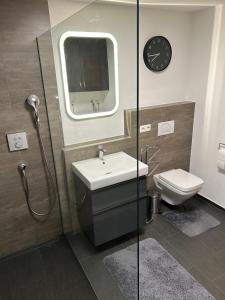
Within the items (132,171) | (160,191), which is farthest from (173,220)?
(132,171)

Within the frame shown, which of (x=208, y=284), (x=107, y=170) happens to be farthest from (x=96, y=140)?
(x=208, y=284)

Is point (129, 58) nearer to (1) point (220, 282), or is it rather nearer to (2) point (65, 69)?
(2) point (65, 69)

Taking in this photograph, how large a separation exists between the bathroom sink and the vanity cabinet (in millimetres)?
59

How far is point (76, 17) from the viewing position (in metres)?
1.62

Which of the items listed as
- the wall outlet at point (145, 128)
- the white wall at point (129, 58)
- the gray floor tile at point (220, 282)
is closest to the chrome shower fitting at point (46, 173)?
the white wall at point (129, 58)

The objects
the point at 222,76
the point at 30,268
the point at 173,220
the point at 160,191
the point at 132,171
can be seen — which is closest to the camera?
the point at 132,171

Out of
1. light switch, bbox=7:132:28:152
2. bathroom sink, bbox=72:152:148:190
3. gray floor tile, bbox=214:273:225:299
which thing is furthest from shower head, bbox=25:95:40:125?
gray floor tile, bbox=214:273:225:299

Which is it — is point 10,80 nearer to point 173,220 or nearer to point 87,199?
point 87,199

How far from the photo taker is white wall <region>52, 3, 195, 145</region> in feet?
4.86

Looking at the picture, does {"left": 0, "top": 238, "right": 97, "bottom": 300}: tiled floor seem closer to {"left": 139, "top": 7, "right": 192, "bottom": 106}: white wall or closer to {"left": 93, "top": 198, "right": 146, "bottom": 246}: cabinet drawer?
{"left": 93, "top": 198, "right": 146, "bottom": 246}: cabinet drawer

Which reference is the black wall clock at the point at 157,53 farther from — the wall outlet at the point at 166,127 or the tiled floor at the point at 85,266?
the tiled floor at the point at 85,266

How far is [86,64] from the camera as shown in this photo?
1852 mm

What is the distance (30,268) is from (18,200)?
0.62 metres

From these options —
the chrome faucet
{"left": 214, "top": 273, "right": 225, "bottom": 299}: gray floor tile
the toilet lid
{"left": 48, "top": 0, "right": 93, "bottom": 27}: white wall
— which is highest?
{"left": 48, "top": 0, "right": 93, "bottom": 27}: white wall
